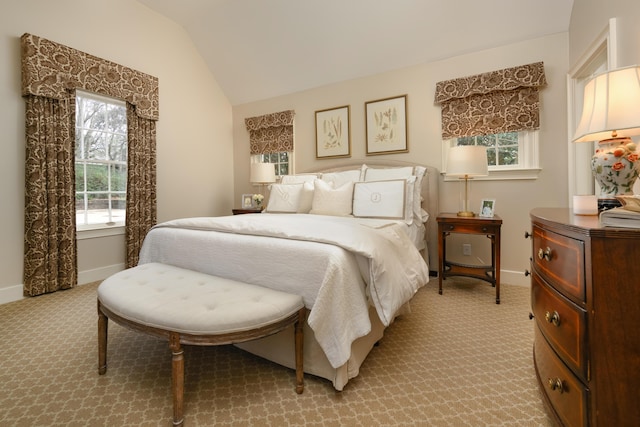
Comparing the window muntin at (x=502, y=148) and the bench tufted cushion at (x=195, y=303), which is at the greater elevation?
the window muntin at (x=502, y=148)

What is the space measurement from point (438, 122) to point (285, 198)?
189cm

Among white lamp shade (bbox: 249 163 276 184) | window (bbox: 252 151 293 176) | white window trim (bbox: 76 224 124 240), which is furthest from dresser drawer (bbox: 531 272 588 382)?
white window trim (bbox: 76 224 124 240)

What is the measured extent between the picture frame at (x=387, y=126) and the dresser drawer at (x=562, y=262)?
2.43 meters

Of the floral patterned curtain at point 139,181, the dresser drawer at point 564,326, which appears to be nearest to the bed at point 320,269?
the dresser drawer at point 564,326

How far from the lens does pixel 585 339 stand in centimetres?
90

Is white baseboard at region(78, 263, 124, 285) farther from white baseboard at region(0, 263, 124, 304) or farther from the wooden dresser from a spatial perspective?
the wooden dresser

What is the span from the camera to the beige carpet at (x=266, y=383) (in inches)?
50.5

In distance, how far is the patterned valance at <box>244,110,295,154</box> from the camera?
4.30m

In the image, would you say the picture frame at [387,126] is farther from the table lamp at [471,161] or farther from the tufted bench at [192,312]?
the tufted bench at [192,312]

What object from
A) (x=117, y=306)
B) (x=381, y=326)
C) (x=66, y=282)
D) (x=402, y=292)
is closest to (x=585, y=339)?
(x=402, y=292)

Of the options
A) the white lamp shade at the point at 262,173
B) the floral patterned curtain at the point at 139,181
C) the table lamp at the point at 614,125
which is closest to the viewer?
the table lamp at the point at 614,125

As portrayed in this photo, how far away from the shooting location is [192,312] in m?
1.23

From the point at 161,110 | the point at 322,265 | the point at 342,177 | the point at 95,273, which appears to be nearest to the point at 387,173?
the point at 342,177

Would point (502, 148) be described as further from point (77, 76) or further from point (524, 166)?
point (77, 76)
